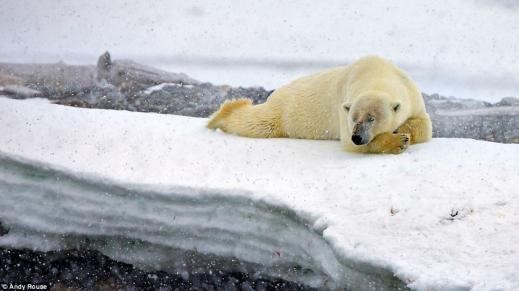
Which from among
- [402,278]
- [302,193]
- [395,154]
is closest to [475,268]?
[402,278]

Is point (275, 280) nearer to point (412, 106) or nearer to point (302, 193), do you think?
point (302, 193)

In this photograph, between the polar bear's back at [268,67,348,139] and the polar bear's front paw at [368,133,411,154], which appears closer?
the polar bear's front paw at [368,133,411,154]

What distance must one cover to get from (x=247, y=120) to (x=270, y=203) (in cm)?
219

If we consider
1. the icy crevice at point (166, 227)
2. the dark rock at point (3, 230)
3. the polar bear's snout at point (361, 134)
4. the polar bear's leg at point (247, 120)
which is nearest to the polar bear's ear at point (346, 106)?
the polar bear's snout at point (361, 134)

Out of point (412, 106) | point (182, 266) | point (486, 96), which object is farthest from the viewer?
point (486, 96)

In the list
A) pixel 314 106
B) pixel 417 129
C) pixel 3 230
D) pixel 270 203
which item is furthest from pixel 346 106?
pixel 3 230

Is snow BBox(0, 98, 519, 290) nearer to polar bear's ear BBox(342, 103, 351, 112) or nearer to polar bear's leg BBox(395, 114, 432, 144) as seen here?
polar bear's leg BBox(395, 114, 432, 144)

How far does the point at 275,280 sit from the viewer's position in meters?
4.19

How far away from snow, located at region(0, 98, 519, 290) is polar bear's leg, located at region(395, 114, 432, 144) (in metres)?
0.15

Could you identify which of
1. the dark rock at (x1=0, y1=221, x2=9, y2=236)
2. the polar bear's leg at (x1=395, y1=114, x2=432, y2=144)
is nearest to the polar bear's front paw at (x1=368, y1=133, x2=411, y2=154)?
the polar bear's leg at (x1=395, y1=114, x2=432, y2=144)

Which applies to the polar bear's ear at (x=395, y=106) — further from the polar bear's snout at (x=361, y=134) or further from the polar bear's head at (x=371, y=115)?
the polar bear's snout at (x=361, y=134)

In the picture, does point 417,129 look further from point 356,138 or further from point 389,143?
point 356,138

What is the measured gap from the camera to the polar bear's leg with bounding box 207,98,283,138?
607 centimetres

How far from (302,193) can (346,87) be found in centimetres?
165
